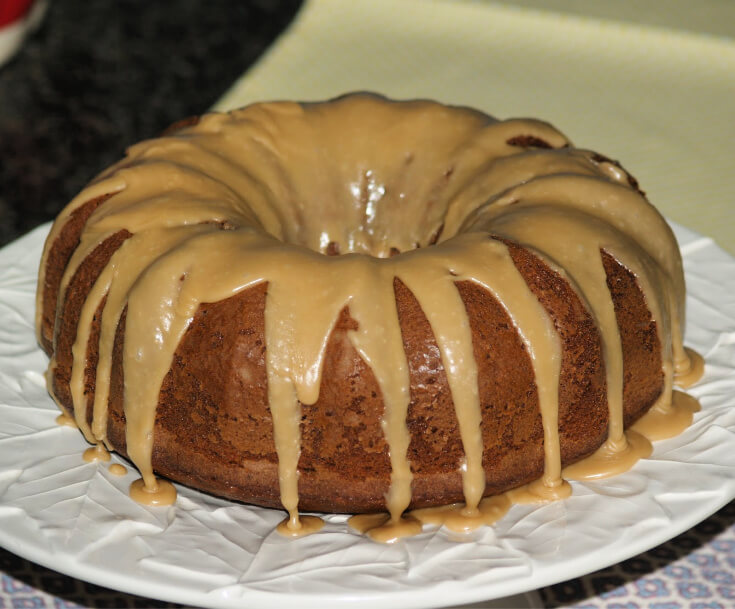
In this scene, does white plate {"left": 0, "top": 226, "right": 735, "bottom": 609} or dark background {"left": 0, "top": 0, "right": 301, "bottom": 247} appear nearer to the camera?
white plate {"left": 0, "top": 226, "right": 735, "bottom": 609}

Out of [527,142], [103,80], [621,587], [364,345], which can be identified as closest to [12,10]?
[103,80]

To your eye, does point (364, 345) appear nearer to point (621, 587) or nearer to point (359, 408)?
point (359, 408)

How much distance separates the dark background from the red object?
38 cm

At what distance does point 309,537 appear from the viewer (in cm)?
182

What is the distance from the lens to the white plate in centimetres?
168

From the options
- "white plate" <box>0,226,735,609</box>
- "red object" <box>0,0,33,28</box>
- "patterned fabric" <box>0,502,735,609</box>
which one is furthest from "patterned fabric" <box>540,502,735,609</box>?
"red object" <box>0,0,33,28</box>

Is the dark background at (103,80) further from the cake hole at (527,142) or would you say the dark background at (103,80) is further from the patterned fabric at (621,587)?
the cake hole at (527,142)

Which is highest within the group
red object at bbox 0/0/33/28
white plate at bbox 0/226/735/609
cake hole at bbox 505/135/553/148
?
cake hole at bbox 505/135/553/148

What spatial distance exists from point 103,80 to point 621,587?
3.59 metres

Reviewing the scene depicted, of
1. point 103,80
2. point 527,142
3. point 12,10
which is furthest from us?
point 103,80

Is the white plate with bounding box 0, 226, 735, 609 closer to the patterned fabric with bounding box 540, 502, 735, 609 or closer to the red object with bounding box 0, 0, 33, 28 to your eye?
the patterned fabric with bounding box 540, 502, 735, 609

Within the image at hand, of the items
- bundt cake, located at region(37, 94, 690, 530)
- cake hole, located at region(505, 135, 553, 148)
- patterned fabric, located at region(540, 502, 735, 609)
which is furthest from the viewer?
cake hole, located at region(505, 135, 553, 148)

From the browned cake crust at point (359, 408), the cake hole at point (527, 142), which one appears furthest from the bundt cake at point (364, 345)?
the cake hole at point (527, 142)

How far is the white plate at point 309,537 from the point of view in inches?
66.2
